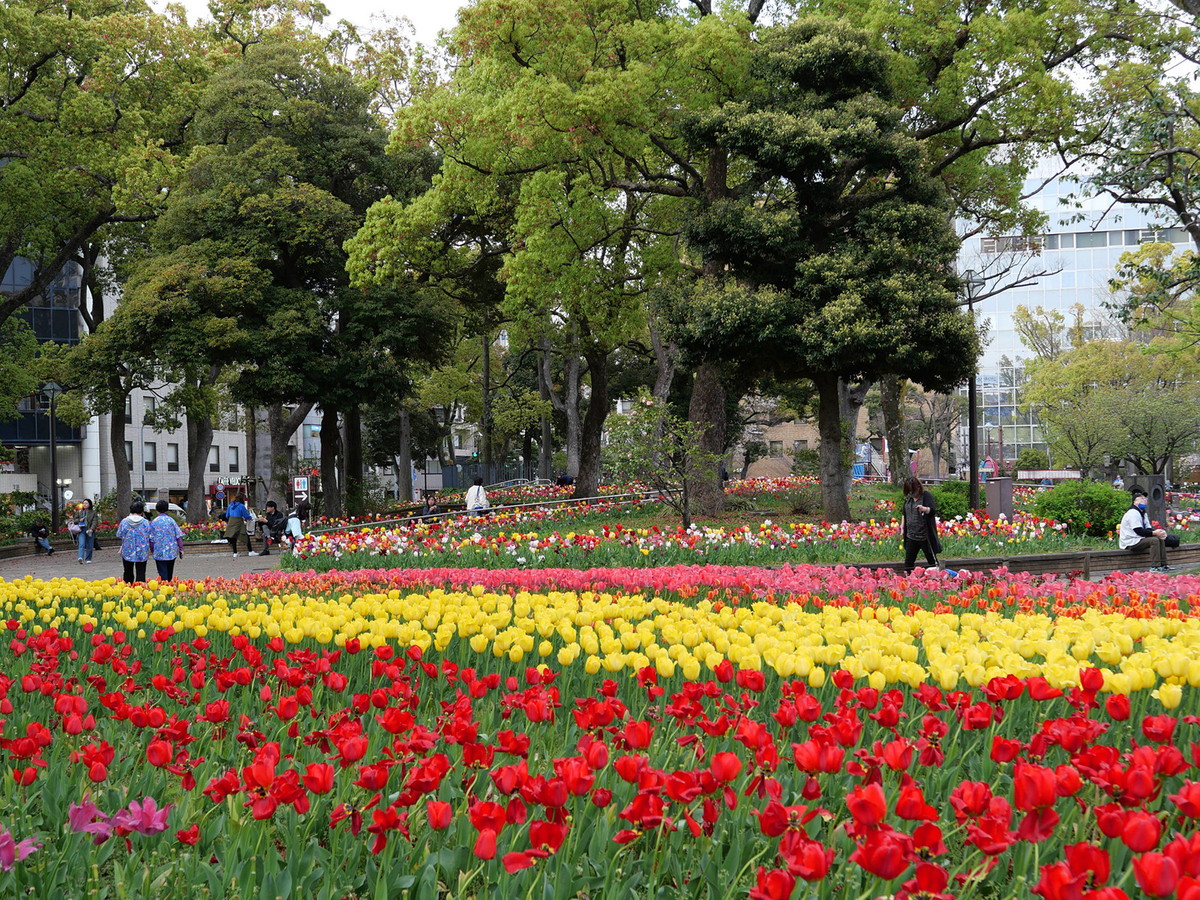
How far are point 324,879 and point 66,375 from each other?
97.0 feet

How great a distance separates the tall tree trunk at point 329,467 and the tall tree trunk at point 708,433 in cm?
1190

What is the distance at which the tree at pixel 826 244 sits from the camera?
18656mm

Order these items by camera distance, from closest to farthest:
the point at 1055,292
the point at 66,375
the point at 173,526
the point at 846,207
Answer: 1. the point at 173,526
2. the point at 846,207
3. the point at 66,375
4. the point at 1055,292

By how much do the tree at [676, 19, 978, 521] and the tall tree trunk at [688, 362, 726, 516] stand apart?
198 cm

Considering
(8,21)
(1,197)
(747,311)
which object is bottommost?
(747,311)

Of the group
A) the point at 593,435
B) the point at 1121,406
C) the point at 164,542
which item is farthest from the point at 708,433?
the point at 1121,406

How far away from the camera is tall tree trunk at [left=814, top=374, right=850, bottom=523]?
1995 cm

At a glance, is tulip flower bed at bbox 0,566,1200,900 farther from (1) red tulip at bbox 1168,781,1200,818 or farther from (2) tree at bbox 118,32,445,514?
(2) tree at bbox 118,32,445,514

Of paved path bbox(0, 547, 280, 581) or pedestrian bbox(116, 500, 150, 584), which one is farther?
paved path bbox(0, 547, 280, 581)

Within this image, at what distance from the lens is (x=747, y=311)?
18.9 meters

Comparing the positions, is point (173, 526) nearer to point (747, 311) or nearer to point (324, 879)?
point (747, 311)

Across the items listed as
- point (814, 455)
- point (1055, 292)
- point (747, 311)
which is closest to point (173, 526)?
point (747, 311)

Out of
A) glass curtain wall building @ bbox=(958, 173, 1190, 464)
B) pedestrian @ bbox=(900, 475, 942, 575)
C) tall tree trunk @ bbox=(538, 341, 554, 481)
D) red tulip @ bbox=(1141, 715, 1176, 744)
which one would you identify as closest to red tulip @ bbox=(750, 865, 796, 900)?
red tulip @ bbox=(1141, 715, 1176, 744)

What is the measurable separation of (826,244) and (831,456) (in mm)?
4177
